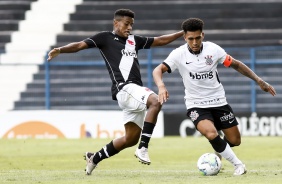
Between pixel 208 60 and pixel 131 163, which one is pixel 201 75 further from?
pixel 131 163

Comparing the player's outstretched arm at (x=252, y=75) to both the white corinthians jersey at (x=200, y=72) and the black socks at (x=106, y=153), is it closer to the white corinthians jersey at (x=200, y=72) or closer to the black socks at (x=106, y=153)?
the white corinthians jersey at (x=200, y=72)

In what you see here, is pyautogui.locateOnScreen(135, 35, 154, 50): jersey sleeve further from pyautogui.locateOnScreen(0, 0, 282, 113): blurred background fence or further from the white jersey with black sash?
pyautogui.locateOnScreen(0, 0, 282, 113): blurred background fence

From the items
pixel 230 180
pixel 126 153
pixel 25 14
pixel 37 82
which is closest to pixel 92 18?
pixel 25 14

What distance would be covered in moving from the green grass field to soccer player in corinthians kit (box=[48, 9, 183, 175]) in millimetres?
388

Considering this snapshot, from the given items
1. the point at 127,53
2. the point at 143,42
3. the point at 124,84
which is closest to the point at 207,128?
the point at 124,84

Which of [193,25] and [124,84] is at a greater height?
[193,25]

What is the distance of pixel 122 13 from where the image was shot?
1070 centimetres

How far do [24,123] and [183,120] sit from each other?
408 centimetres

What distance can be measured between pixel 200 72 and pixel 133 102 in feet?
2.89

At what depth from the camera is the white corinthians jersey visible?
405 inches

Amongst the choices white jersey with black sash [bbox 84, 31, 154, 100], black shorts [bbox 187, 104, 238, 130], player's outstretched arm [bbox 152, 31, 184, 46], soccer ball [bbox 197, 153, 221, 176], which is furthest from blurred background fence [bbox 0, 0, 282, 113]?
soccer ball [bbox 197, 153, 221, 176]

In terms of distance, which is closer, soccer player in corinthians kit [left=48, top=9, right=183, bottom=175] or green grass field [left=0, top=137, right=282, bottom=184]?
green grass field [left=0, top=137, right=282, bottom=184]

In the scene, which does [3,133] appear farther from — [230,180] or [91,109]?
[230,180]

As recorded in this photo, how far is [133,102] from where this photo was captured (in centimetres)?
1033
